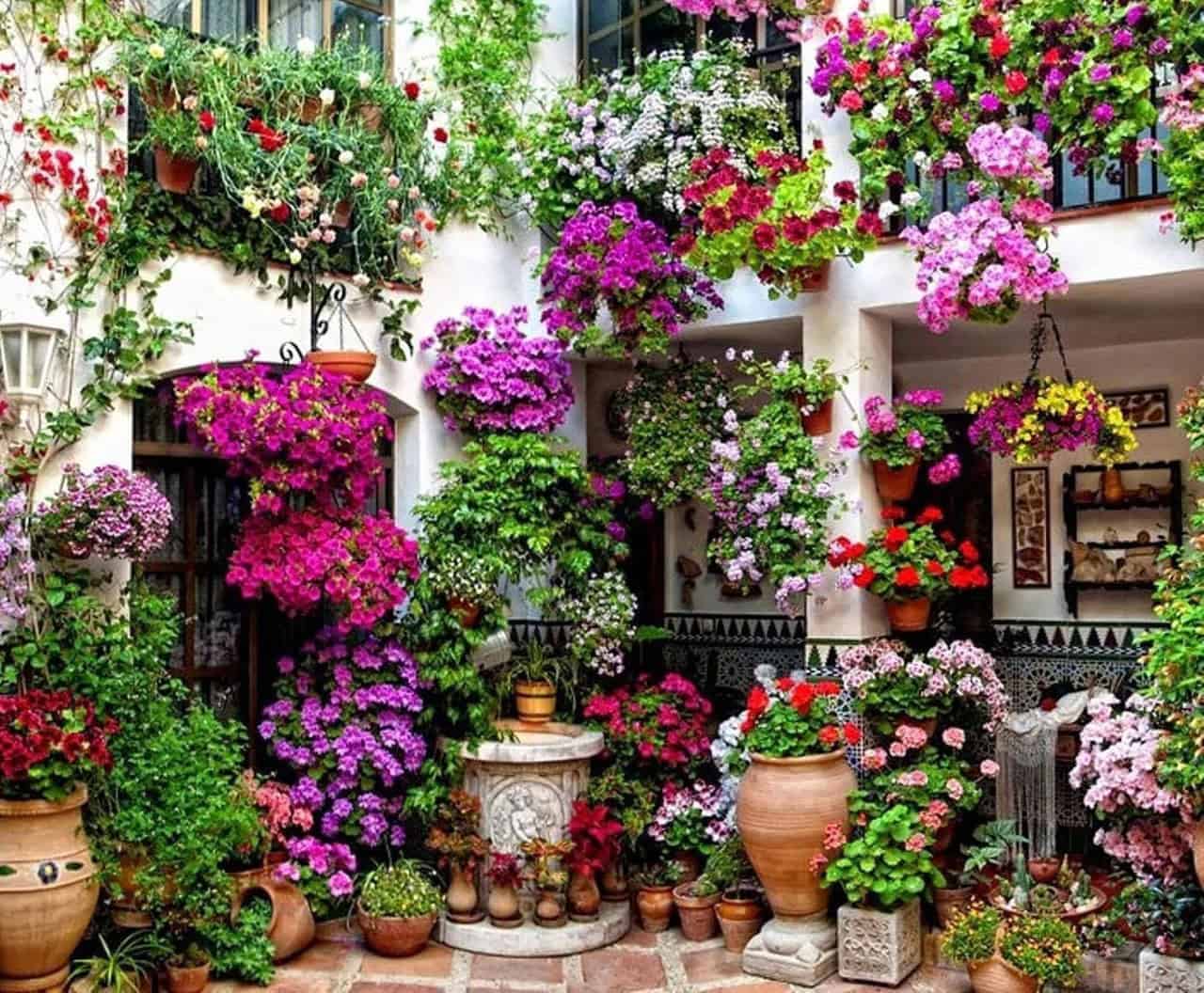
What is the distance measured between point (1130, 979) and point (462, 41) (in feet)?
18.2

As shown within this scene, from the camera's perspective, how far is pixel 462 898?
638 cm

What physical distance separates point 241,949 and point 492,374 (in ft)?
9.95

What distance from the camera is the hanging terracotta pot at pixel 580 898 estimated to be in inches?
251

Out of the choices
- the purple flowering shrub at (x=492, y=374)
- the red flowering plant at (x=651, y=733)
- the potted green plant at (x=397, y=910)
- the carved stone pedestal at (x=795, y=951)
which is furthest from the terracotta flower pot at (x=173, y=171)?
the carved stone pedestal at (x=795, y=951)

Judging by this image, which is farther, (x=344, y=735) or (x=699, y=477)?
(x=699, y=477)

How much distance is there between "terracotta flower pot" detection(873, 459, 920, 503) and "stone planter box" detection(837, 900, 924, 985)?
1924 mm

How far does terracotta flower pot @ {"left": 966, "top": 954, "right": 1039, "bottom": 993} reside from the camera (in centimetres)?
530

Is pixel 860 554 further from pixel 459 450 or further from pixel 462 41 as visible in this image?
pixel 462 41

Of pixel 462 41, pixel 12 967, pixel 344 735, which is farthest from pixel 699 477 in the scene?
pixel 12 967

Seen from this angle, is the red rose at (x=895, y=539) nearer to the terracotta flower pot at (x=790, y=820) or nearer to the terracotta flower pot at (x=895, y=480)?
the terracotta flower pot at (x=895, y=480)

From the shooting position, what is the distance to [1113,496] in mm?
7492

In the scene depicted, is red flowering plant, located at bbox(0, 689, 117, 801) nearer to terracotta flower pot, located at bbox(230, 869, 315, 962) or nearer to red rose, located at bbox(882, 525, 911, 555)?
terracotta flower pot, located at bbox(230, 869, 315, 962)

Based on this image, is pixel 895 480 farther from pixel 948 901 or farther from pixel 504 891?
pixel 504 891

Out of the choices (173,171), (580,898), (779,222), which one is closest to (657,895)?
(580,898)
